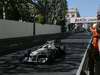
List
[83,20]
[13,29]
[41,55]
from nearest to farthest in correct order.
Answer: [83,20]
[41,55]
[13,29]

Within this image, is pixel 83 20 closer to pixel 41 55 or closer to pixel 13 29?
pixel 41 55

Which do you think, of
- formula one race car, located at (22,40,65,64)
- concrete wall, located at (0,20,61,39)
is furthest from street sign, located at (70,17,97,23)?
concrete wall, located at (0,20,61,39)

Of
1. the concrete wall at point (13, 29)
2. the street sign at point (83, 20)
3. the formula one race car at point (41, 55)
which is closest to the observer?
the street sign at point (83, 20)

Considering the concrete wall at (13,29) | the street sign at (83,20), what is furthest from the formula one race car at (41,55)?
the concrete wall at (13,29)

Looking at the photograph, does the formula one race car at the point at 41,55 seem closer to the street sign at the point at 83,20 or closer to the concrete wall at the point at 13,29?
the street sign at the point at 83,20

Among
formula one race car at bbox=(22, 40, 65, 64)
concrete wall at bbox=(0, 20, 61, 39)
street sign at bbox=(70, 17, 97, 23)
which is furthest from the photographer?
concrete wall at bbox=(0, 20, 61, 39)

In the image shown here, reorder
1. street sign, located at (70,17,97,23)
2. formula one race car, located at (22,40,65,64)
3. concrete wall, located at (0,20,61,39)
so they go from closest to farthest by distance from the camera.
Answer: street sign, located at (70,17,97,23), formula one race car, located at (22,40,65,64), concrete wall, located at (0,20,61,39)

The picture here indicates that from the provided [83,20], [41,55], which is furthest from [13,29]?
[83,20]

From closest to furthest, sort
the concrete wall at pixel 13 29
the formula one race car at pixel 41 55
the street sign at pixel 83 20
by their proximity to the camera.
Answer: the street sign at pixel 83 20 < the formula one race car at pixel 41 55 < the concrete wall at pixel 13 29

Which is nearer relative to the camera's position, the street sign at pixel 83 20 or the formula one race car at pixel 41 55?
the street sign at pixel 83 20

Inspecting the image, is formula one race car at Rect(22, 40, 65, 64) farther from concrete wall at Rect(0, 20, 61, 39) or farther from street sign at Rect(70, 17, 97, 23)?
concrete wall at Rect(0, 20, 61, 39)

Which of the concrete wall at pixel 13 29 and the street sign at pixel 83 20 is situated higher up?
the street sign at pixel 83 20

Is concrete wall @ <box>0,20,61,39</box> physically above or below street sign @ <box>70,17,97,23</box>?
below

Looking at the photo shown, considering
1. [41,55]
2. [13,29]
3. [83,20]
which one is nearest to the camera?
[83,20]
